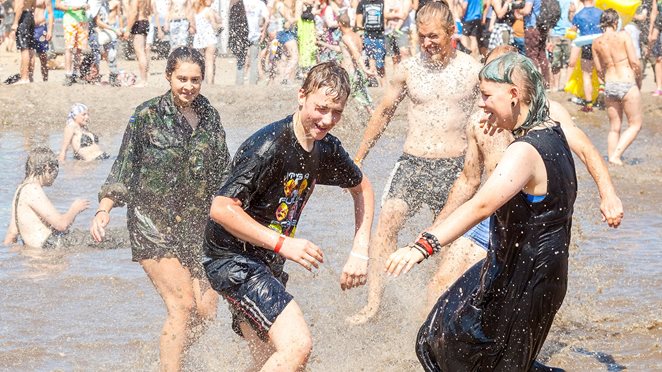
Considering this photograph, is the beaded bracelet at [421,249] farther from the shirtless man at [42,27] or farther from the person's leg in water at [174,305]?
the shirtless man at [42,27]

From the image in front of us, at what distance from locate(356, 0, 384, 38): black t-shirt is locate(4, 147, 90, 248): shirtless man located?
857cm

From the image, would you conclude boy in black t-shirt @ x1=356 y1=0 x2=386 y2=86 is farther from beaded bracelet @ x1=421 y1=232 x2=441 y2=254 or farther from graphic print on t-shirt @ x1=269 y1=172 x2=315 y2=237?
beaded bracelet @ x1=421 y1=232 x2=441 y2=254

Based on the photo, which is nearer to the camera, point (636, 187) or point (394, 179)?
point (394, 179)

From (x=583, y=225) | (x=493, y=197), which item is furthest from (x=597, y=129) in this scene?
(x=493, y=197)

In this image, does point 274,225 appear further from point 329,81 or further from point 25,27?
point 25,27

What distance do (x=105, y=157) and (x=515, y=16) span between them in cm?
696

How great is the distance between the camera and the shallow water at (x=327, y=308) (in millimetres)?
5824

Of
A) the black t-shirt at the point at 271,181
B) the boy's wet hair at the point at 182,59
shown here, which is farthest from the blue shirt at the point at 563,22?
the black t-shirt at the point at 271,181

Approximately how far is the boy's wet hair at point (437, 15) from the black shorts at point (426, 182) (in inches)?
30.8

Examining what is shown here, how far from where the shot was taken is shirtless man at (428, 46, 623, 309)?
16.7 ft

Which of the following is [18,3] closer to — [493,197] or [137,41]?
[137,41]

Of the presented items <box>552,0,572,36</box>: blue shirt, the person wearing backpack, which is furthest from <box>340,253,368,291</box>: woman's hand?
<box>552,0,572,36</box>: blue shirt

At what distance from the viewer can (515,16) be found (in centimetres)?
1648

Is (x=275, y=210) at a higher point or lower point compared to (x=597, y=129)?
higher
